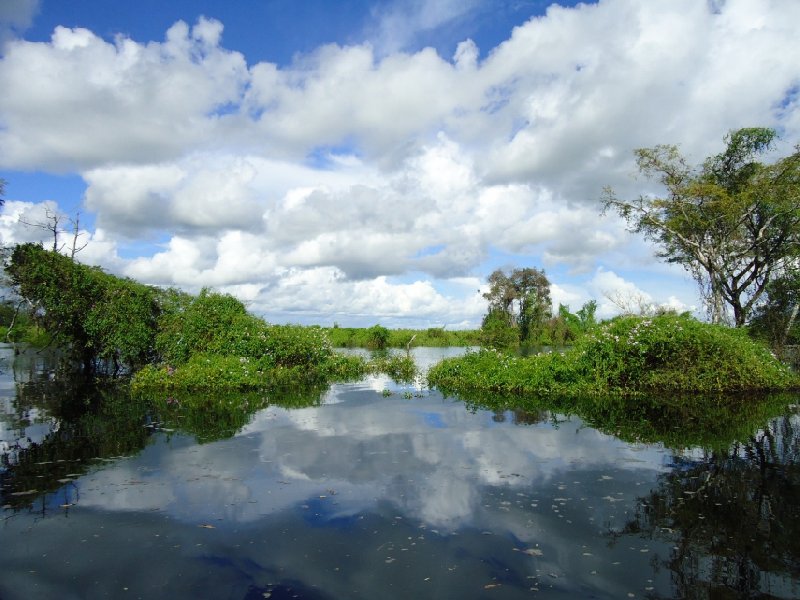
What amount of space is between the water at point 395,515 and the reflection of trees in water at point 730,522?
0.02 meters

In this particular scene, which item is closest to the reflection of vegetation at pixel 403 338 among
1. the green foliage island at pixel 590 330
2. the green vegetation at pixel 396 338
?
the green vegetation at pixel 396 338

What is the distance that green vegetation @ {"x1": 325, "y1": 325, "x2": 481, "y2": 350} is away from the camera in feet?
165

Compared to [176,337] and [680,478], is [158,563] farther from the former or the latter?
[176,337]

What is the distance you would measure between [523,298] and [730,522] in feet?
151

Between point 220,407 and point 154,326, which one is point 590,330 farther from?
point 154,326

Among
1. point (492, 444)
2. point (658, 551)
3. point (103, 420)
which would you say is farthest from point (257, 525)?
point (103, 420)

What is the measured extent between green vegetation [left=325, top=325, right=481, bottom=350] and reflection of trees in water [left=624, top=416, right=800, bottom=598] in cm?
4026

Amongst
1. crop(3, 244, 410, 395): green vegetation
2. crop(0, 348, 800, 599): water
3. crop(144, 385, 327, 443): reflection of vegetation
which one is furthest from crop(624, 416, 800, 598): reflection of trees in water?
crop(3, 244, 410, 395): green vegetation

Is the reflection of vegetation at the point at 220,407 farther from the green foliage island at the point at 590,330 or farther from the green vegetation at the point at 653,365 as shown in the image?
the green vegetation at the point at 653,365

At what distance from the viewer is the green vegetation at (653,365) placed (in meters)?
15.9

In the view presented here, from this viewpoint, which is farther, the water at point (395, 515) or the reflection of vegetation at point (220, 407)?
the reflection of vegetation at point (220, 407)

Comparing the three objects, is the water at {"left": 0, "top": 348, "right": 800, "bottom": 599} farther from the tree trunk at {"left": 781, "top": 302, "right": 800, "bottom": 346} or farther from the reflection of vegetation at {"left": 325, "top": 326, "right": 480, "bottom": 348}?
the reflection of vegetation at {"left": 325, "top": 326, "right": 480, "bottom": 348}

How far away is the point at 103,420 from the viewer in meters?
12.4

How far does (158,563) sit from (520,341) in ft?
152
